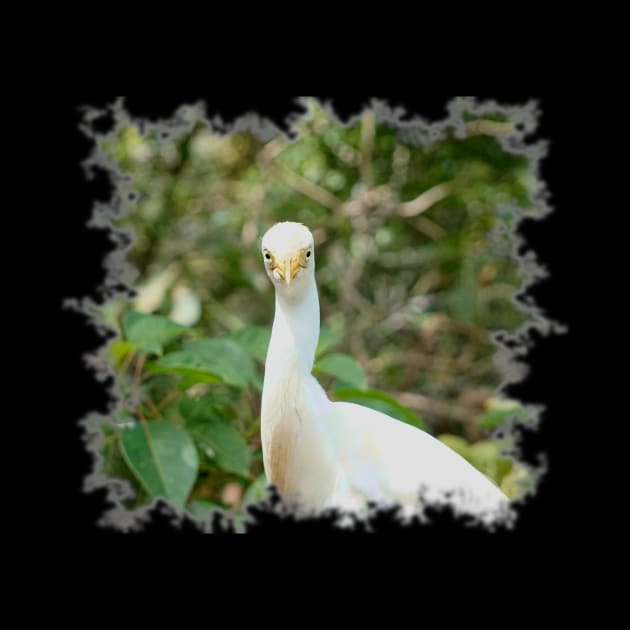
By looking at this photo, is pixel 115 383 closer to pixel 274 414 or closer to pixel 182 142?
pixel 274 414

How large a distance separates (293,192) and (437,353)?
66 centimetres

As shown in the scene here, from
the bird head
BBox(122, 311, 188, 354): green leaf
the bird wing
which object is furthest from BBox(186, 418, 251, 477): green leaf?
the bird head

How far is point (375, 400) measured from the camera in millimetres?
1263

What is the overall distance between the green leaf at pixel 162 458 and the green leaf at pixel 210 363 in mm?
79

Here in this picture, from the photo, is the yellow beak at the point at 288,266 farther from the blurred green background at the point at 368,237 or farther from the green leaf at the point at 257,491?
the blurred green background at the point at 368,237

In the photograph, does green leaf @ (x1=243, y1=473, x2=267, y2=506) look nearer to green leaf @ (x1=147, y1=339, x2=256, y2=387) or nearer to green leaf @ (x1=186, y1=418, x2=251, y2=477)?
green leaf @ (x1=186, y1=418, x2=251, y2=477)

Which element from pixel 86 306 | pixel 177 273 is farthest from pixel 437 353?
pixel 86 306

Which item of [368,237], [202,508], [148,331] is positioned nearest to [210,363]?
[148,331]

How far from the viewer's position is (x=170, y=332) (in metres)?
1.17

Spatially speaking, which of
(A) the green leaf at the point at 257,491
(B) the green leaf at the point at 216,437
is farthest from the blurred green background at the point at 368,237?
(A) the green leaf at the point at 257,491

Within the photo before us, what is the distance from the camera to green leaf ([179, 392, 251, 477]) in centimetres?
118

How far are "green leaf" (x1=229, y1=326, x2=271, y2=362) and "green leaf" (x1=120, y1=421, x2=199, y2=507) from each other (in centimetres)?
21

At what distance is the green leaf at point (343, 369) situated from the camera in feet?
4.09

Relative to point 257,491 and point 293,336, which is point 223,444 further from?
point 293,336
